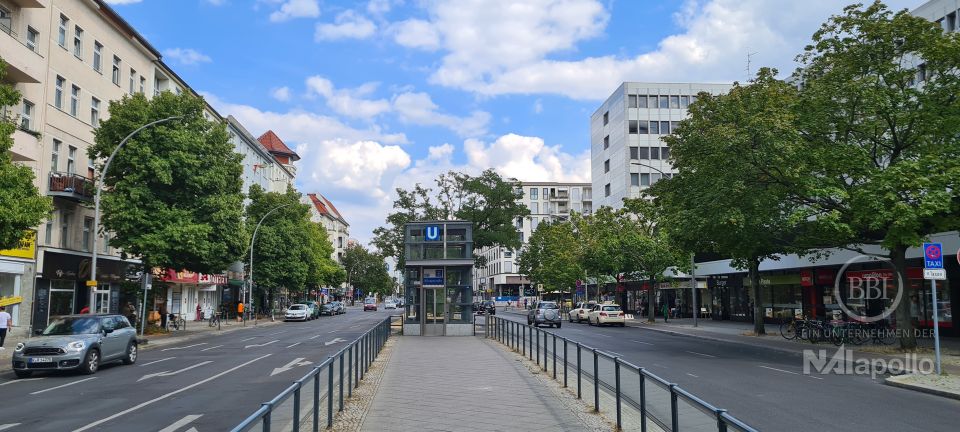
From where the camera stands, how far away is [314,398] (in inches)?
301

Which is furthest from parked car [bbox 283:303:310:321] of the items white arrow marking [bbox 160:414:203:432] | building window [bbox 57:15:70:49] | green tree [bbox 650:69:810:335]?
white arrow marking [bbox 160:414:203:432]

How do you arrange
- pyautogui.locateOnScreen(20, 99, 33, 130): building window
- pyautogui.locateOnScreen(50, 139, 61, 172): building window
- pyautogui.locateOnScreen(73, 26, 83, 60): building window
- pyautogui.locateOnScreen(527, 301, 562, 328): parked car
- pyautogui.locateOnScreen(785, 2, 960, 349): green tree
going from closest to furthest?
pyautogui.locateOnScreen(785, 2, 960, 349): green tree
pyautogui.locateOnScreen(20, 99, 33, 130): building window
pyautogui.locateOnScreen(50, 139, 61, 172): building window
pyautogui.locateOnScreen(73, 26, 83, 60): building window
pyautogui.locateOnScreen(527, 301, 562, 328): parked car

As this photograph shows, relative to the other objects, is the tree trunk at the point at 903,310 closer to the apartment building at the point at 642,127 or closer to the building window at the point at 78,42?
the building window at the point at 78,42

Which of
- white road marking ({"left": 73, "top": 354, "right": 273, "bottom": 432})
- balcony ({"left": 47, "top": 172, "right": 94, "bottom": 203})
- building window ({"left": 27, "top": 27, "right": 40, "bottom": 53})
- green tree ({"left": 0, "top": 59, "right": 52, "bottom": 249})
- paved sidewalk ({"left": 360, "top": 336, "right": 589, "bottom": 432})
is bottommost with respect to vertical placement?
white road marking ({"left": 73, "top": 354, "right": 273, "bottom": 432})

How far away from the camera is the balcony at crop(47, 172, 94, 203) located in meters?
30.9

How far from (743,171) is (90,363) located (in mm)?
18785

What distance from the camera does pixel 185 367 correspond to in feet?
60.8

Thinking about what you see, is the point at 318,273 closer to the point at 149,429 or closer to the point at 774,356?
the point at 774,356

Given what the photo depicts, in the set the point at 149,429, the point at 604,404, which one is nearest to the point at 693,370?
the point at 604,404

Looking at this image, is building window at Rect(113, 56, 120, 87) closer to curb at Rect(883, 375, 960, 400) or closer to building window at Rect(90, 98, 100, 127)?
building window at Rect(90, 98, 100, 127)

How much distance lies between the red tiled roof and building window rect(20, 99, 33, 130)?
62.0 m

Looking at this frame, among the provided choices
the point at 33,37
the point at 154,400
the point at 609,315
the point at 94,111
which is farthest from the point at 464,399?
the point at 609,315

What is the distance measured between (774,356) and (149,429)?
60.0ft

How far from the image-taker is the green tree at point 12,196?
55.0 ft
